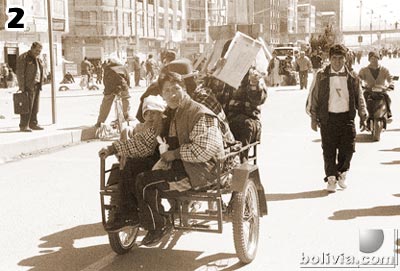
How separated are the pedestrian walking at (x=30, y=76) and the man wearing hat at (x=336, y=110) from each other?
788 centimetres

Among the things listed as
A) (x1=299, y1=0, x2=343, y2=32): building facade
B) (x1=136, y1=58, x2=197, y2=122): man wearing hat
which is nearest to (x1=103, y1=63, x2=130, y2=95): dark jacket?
(x1=136, y1=58, x2=197, y2=122): man wearing hat

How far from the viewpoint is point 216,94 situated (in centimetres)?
684

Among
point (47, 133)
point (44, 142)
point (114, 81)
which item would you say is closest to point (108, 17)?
point (114, 81)

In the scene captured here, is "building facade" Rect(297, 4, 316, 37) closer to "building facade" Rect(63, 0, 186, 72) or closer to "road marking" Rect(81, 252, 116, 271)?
"building facade" Rect(63, 0, 186, 72)

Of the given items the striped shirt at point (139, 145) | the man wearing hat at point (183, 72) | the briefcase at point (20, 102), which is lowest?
the briefcase at point (20, 102)

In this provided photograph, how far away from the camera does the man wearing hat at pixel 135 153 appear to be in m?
5.25

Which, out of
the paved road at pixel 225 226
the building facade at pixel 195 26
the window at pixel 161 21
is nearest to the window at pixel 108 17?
the window at pixel 161 21

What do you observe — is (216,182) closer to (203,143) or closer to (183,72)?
(203,143)

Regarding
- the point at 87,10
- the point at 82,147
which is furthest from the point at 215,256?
the point at 87,10

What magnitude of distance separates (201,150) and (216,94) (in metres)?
1.78

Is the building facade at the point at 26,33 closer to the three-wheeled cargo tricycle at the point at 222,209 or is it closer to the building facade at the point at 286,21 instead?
the three-wheeled cargo tricycle at the point at 222,209

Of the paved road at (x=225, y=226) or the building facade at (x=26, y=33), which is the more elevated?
the building facade at (x=26, y=33)

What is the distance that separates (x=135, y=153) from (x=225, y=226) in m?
1.55

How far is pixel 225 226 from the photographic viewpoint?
6621 millimetres
